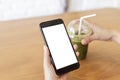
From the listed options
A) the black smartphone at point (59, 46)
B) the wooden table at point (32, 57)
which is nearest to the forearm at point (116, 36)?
the wooden table at point (32, 57)

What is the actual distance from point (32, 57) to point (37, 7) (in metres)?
0.78

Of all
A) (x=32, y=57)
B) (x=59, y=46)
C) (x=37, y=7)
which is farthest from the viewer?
(x=37, y=7)

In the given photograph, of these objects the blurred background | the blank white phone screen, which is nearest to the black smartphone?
the blank white phone screen

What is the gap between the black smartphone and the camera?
69 centimetres

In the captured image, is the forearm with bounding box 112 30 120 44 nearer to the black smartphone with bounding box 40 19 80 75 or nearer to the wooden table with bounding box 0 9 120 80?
the wooden table with bounding box 0 9 120 80

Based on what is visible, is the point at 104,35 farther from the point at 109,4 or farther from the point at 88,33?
the point at 109,4

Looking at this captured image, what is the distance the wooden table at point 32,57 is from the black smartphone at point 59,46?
0.07 metres

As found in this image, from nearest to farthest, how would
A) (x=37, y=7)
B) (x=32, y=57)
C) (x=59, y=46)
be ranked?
(x=59, y=46)
(x=32, y=57)
(x=37, y=7)

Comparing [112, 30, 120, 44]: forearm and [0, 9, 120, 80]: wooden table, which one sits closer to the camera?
[0, 9, 120, 80]: wooden table

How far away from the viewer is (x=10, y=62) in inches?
31.9

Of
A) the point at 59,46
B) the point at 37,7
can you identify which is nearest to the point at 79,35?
the point at 59,46

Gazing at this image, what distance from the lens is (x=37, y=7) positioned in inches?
61.4

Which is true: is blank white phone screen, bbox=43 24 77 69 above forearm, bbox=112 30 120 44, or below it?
above

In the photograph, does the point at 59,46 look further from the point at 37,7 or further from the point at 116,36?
the point at 37,7
